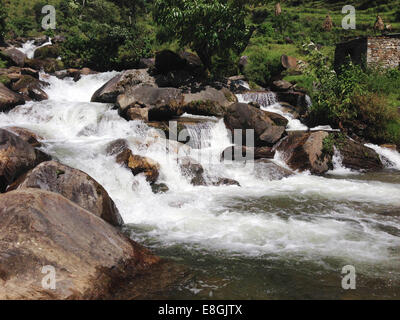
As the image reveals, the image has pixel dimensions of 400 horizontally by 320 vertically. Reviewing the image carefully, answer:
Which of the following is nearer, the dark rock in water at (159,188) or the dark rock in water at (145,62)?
the dark rock in water at (159,188)

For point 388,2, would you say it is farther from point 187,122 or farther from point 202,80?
point 187,122

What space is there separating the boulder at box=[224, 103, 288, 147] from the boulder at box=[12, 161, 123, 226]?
7.91 metres

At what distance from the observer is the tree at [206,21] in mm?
16672

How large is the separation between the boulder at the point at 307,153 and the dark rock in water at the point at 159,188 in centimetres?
490

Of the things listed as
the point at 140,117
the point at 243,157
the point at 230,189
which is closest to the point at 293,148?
the point at 243,157

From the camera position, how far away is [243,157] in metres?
12.6

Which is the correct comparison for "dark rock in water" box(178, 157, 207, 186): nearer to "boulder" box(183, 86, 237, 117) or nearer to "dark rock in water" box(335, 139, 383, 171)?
"boulder" box(183, 86, 237, 117)

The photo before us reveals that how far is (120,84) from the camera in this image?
17531mm

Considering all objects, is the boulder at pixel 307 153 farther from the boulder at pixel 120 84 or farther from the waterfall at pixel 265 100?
the boulder at pixel 120 84

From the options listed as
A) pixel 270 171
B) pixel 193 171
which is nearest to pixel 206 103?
pixel 270 171

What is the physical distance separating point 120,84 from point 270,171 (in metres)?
9.67

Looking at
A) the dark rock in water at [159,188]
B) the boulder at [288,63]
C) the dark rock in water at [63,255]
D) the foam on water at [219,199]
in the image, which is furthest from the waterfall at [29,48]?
the dark rock in water at [63,255]

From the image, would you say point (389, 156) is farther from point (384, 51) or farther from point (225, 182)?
point (384, 51)

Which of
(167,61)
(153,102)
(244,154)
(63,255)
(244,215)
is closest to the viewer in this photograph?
(63,255)
